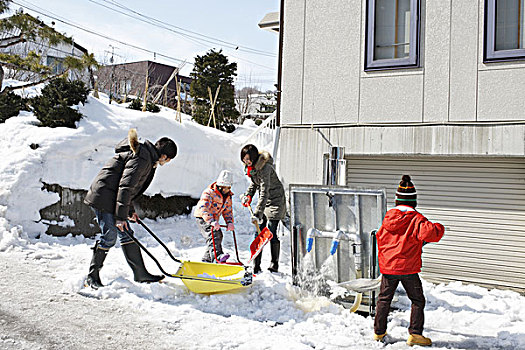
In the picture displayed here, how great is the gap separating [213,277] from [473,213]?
151 inches

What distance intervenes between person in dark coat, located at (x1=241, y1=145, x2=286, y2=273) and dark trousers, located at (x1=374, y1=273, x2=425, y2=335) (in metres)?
2.31

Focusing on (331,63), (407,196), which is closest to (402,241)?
(407,196)

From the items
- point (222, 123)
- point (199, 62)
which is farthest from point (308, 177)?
point (199, 62)

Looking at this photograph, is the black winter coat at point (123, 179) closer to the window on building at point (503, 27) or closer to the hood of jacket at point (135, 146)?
the hood of jacket at point (135, 146)

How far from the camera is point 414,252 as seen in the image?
4363 mm

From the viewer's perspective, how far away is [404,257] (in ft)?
14.3

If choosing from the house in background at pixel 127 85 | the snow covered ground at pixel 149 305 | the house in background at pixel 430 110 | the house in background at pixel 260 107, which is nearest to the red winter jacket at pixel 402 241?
the snow covered ground at pixel 149 305

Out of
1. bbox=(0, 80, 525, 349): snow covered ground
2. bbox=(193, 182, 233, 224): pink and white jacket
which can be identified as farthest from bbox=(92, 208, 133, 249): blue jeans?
bbox=(193, 182, 233, 224): pink and white jacket

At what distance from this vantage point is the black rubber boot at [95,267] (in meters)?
5.47

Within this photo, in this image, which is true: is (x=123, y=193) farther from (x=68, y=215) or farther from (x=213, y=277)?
(x=68, y=215)

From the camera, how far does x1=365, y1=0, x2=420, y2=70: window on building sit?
6.99m

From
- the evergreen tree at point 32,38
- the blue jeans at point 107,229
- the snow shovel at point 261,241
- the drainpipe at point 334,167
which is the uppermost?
the evergreen tree at point 32,38

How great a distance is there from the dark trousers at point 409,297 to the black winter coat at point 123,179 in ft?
9.26

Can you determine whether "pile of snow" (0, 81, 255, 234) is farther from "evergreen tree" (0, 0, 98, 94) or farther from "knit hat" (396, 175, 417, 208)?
"knit hat" (396, 175, 417, 208)
